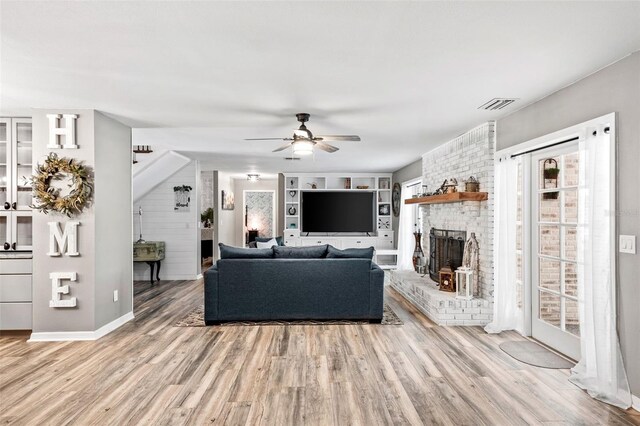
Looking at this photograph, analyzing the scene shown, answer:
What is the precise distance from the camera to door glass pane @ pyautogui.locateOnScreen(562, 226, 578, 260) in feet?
12.0

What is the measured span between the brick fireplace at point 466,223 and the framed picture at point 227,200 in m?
5.85

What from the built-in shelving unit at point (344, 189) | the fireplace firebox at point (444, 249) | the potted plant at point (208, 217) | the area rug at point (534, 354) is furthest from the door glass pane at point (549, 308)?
the potted plant at point (208, 217)

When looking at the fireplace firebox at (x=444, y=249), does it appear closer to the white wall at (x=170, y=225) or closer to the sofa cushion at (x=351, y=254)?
the sofa cushion at (x=351, y=254)

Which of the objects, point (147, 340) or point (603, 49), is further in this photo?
point (147, 340)

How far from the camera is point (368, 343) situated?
4082 millimetres

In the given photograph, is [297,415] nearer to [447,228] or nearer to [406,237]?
[447,228]

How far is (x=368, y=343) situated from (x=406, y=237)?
4.80 meters

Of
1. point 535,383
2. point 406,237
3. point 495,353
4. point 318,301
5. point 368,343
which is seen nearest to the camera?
point 535,383

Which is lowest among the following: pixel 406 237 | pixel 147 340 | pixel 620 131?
pixel 147 340

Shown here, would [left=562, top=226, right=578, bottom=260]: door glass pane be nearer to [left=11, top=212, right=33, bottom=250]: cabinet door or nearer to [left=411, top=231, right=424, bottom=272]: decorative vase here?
[left=411, top=231, right=424, bottom=272]: decorative vase

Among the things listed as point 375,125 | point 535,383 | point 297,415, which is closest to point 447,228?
point 375,125

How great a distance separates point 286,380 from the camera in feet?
10.4

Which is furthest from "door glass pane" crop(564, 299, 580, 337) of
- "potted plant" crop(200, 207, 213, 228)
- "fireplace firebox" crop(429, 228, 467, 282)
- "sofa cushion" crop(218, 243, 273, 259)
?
"potted plant" crop(200, 207, 213, 228)

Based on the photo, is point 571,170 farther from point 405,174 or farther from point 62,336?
point 62,336
